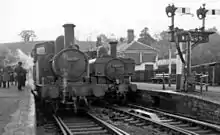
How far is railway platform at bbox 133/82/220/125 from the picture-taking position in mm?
9602

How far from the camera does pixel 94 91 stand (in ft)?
36.4

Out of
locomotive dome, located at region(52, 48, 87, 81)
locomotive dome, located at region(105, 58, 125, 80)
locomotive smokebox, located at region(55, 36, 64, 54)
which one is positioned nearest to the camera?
locomotive dome, located at region(52, 48, 87, 81)

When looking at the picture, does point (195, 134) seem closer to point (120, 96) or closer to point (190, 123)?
point (190, 123)

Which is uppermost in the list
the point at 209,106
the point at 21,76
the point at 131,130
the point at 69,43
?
the point at 69,43

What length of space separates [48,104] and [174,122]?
5.52 m

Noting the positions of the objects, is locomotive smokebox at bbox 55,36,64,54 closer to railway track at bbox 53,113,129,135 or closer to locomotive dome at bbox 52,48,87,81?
locomotive dome at bbox 52,48,87,81

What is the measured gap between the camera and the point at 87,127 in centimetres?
909

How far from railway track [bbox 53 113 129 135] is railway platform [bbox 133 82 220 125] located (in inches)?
140

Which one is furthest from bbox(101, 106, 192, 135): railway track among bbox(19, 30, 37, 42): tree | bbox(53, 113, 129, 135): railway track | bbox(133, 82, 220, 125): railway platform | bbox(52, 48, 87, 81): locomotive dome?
bbox(19, 30, 37, 42): tree

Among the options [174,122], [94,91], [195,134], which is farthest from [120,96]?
[195,134]

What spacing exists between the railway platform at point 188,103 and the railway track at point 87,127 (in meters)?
Result: 3.56

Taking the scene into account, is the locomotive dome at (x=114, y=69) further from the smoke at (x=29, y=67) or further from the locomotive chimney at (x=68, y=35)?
the smoke at (x=29, y=67)

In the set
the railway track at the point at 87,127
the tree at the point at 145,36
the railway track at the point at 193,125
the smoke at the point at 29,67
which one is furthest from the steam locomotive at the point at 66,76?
the tree at the point at 145,36

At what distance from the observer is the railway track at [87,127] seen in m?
8.01
